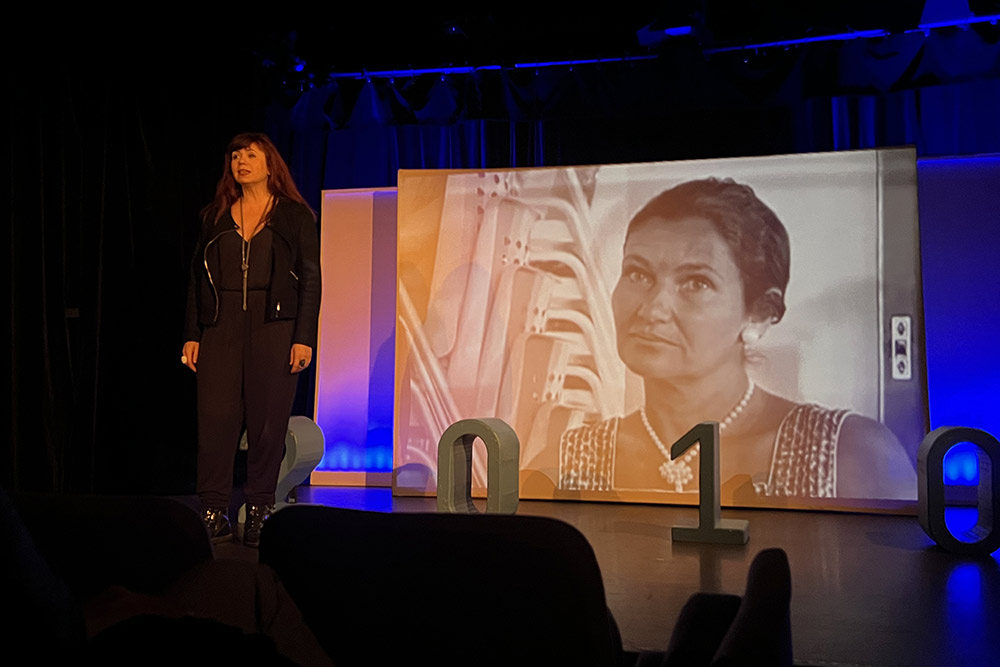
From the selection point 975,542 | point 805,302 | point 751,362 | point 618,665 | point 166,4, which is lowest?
point 975,542

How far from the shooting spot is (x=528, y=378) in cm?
528

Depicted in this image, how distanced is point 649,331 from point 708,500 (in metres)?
1.52

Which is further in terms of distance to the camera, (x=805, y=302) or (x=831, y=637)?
(x=805, y=302)

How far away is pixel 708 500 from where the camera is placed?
3.77 meters

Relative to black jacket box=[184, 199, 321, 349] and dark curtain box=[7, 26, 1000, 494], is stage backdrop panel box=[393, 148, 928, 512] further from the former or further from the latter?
black jacket box=[184, 199, 321, 349]

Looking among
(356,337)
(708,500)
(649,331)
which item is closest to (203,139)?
(356,337)

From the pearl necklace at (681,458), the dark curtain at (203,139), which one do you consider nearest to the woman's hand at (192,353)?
Result: the dark curtain at (203,139)

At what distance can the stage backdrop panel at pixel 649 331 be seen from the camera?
481 centimetres

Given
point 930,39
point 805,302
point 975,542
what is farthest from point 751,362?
point 930,39

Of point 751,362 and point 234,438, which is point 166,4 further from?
point 751,362

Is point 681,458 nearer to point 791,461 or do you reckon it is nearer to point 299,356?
point 791,461

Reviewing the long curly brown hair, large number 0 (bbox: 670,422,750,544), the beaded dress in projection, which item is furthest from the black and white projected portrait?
the long curly brown hair

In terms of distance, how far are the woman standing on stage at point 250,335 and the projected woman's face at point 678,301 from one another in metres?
2.19

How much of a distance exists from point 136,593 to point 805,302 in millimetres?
4437
